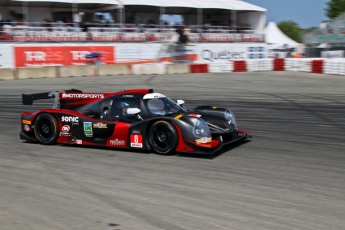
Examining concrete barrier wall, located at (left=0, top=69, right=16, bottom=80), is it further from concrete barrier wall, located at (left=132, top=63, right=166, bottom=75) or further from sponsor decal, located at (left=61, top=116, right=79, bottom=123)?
sponsor decal, located at (left=61, top=116, right=79, bottom=123)

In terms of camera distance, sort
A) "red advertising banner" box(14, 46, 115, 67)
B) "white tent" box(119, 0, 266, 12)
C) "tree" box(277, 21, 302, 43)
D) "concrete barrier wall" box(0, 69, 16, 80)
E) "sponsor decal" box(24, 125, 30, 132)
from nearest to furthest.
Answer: "sponsor decal" box(24, 125, 30, 132), "concrete barrier wall" box(0, 69, 16, 80), "red advertising banner" box(14, 46, 115, 67), "white tent" box(119, 0, 266, 12), "tree" box(277, 21, 302, 43)

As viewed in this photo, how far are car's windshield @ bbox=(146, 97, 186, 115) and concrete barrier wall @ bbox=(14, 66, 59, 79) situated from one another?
618 inches

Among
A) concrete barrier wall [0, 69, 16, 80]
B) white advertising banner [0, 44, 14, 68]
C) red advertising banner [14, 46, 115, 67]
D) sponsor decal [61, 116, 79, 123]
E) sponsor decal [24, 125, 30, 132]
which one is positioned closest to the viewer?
sponsor decal [61, 116, 79, 123]

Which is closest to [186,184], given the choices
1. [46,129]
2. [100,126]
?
[100,126]

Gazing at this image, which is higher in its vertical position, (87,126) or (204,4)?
(204,4)

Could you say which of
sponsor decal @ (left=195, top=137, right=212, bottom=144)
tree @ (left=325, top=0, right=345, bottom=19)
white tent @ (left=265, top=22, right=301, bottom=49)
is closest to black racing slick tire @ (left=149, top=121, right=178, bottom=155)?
sponsor decal @ (left=195, top=137, right=212, bottom=144)

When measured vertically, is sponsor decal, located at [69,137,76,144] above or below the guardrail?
below

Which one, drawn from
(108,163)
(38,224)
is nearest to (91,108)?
(108,163)

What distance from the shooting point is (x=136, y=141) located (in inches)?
275

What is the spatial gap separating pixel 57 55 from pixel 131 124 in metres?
19.3

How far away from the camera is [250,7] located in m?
36.8

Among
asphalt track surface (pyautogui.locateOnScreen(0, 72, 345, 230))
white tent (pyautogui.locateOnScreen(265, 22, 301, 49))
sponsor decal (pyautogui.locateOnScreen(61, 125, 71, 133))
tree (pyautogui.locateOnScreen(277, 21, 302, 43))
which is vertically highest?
tree (pyautogui.locateOnScreen(277, 21, 302, 43))

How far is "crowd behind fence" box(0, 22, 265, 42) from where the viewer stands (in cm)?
2502

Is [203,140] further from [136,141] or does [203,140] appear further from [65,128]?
[65,128]
